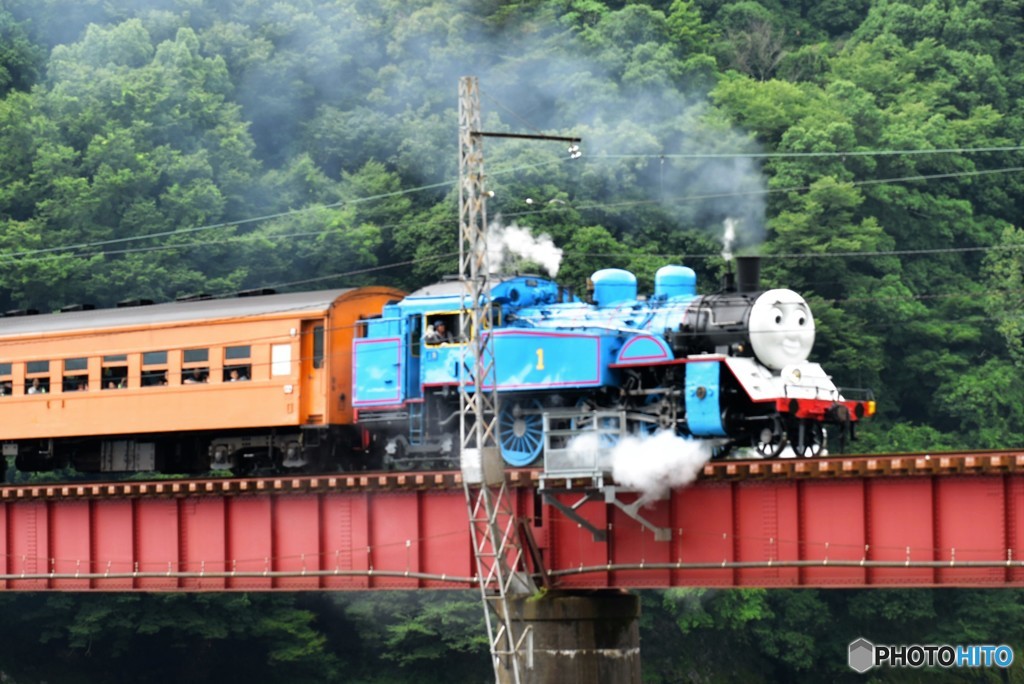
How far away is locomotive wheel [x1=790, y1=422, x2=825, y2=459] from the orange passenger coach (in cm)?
1078

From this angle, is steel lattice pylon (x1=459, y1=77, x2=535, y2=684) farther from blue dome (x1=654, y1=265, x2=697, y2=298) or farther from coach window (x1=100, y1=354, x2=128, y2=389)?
coach window (x1=100, y1=354, x2=128, y2=389)

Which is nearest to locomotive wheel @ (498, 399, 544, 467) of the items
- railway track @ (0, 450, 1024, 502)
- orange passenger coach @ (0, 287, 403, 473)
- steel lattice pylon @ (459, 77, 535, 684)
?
steel lattice pylon @ (459, 77, 535, 684)

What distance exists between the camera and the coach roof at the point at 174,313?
44.3m

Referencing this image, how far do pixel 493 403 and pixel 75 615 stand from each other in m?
34.9

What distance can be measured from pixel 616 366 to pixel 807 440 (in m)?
4.14

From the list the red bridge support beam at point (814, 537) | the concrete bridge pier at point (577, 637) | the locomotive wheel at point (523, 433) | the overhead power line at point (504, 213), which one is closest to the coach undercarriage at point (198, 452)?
the locomotive wheel at point (523, 433)

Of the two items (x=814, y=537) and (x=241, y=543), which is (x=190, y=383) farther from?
(x=814, y=537)

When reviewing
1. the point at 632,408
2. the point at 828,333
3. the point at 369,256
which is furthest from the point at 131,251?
the point at 632,408

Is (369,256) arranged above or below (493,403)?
above

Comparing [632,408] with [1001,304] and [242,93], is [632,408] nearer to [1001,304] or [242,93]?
[1001,304]

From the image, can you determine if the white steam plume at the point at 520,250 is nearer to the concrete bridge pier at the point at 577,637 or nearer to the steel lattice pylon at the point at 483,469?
the steel lattice pylon at the point at 483,469

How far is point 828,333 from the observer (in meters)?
72.1

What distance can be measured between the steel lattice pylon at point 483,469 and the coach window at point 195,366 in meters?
8.34

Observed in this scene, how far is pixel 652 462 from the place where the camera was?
118 feet
